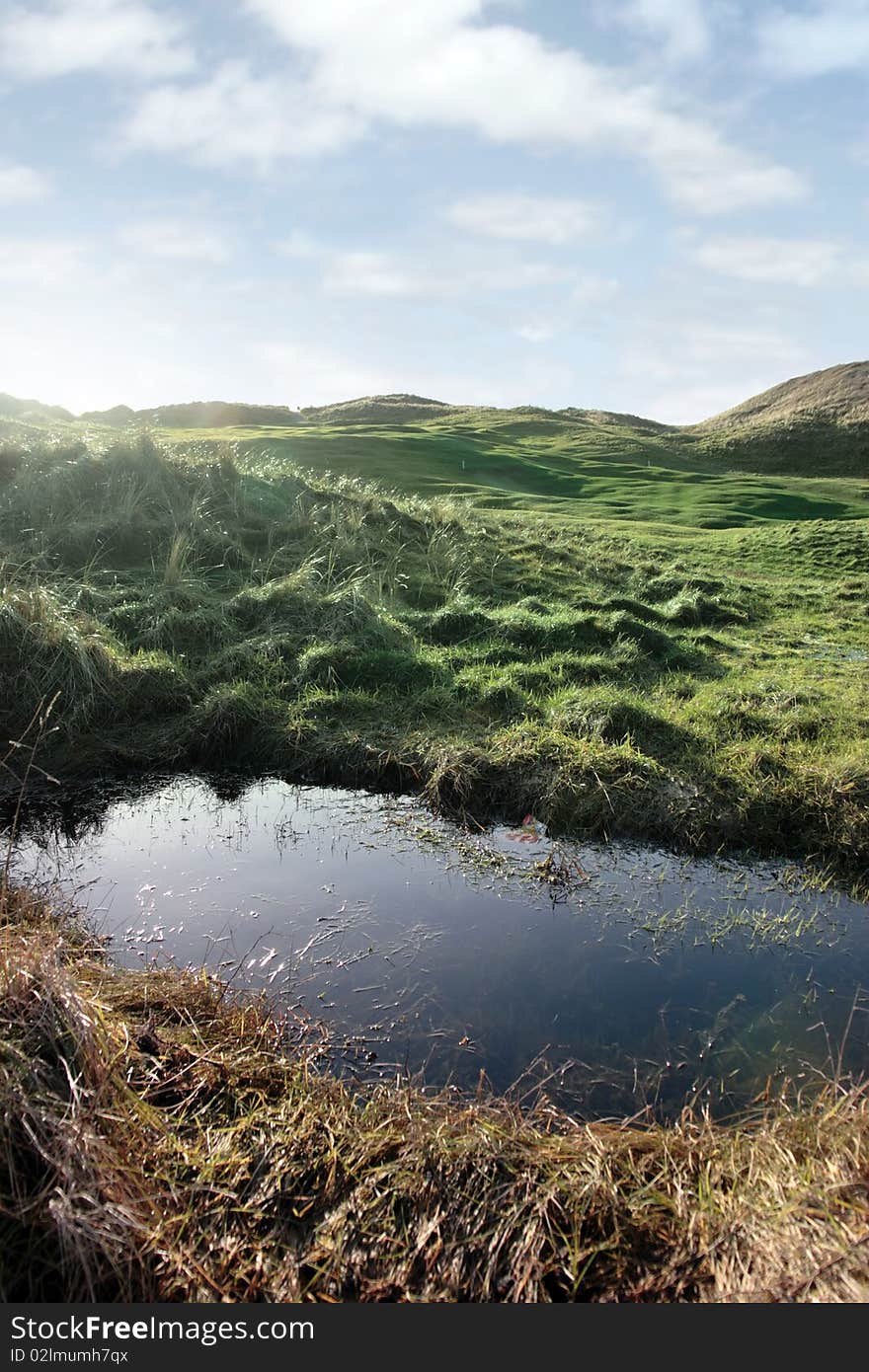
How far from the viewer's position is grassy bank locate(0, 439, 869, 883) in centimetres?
711

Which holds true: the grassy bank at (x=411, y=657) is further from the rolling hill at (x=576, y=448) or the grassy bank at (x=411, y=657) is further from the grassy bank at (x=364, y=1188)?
the grassy bank at (x=364, y=1188)

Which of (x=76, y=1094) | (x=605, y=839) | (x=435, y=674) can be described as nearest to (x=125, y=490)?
(x=435, y=674)

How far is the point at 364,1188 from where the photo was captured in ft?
10.3

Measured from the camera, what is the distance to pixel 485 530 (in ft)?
56.5

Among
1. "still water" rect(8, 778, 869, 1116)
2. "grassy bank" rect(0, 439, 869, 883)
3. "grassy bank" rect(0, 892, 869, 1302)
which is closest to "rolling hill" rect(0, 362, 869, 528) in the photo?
"grassy bank" rect(0, 439, 869, 883)

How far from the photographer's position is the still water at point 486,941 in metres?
4.14

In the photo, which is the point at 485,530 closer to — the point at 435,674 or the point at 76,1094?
the point at 435,674

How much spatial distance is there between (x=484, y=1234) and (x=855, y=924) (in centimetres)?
352

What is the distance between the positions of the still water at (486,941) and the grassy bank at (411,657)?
66 centimetres

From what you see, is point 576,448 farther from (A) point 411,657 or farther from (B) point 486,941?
(B) point 486,941

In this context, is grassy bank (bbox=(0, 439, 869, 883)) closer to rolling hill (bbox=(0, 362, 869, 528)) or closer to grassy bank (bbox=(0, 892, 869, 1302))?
rolling hill (bbox=(0, 362, 869, 528))

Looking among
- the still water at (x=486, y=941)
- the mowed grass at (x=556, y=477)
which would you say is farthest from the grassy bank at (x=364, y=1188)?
the mowed grass at (x=556, y=477)

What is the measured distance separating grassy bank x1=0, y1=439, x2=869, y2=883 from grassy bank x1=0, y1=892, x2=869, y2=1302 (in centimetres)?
347

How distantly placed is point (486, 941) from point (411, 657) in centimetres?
506
